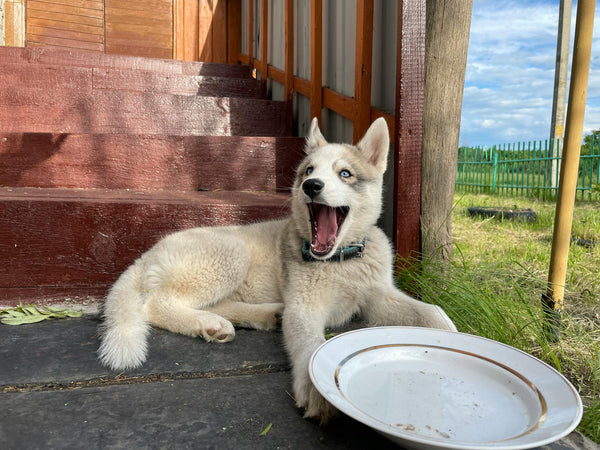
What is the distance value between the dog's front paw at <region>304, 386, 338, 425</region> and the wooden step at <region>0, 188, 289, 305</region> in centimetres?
167

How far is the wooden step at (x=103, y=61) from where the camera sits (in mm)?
4883

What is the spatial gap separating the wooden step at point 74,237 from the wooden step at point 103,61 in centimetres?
296

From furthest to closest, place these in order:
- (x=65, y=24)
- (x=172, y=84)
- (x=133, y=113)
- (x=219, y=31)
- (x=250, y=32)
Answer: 1. (x=219, y=31)
2. (x=65, y=24)
3. (x=250, y=32)
4. (x=172, y=84)
5. (x=133, y=113)

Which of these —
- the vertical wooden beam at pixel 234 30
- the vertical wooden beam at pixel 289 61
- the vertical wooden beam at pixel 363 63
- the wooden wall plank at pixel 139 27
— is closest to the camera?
the vertical wooden beam at pixel 363 63

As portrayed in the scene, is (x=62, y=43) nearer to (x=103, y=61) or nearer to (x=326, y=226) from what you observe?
(x=103, y=61)

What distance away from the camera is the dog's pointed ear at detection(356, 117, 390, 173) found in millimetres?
2285

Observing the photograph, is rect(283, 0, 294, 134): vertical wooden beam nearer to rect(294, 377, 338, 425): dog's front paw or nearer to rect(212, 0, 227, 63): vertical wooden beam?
rect(294, 377, 338, 425): dog's front paw

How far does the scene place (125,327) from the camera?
191 cm

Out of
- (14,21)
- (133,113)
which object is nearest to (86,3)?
(14,21)

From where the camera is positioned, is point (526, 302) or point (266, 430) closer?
point (266, 430)

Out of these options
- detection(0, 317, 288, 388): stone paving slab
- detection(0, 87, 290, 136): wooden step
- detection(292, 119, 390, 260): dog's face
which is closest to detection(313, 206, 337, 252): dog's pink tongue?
detection(292, 119, 390, 260): dog's face

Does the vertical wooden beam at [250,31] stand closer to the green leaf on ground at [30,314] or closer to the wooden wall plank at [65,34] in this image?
the wooden wall plank at [65,34]

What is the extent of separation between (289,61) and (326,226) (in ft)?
10.2

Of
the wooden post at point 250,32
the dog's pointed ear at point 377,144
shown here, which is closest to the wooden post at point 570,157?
the dog's pointed ear at point 377,144
